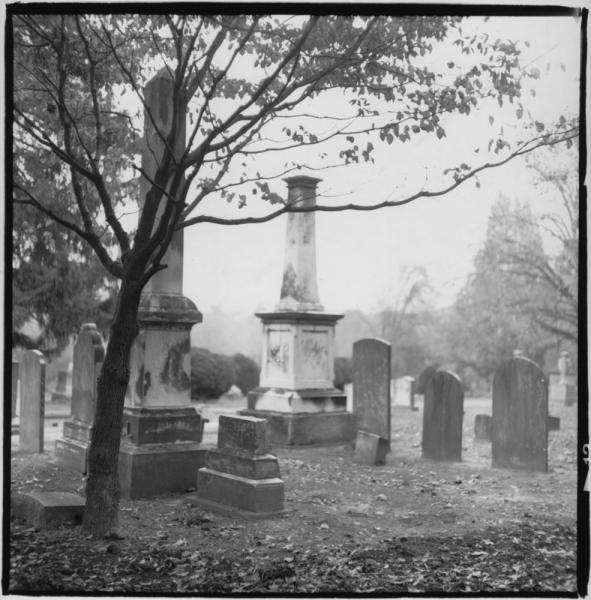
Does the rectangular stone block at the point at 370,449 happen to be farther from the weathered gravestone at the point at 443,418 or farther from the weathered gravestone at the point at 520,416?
the weathered gravestone at the point at 520,416

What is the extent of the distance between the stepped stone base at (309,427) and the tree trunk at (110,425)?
16.3ft

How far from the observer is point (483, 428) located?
1150 centimetres

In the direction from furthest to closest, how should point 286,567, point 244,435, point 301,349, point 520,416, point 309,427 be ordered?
point 301,349
point 309,427
point 520,416
point 244,435
point 286,567

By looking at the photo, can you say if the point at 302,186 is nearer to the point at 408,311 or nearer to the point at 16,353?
the point at 16,353

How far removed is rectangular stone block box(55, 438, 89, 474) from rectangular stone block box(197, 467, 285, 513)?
1.86m

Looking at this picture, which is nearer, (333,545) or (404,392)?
(333,545)

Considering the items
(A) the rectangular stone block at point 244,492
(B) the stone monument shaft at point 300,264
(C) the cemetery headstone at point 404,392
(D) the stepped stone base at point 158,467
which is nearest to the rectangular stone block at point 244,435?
(A) the rectangular stone block at point 244,492

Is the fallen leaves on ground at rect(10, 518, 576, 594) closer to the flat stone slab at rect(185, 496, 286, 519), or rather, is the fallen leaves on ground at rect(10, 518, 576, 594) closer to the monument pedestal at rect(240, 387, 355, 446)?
the flat stone slab at rect(185, 496, 286, 519)

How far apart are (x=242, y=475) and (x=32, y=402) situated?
4122 mm

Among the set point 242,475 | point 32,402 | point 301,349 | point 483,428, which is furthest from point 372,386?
point 32,402

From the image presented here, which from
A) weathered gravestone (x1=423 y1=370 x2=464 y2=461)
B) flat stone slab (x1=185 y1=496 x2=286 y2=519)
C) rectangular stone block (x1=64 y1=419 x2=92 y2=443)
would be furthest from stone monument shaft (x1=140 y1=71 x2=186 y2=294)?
weathered gravestone (x1=423 y1=370 x2=464 y2=461)

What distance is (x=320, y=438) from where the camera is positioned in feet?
33.5

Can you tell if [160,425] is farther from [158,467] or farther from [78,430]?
[78,430]

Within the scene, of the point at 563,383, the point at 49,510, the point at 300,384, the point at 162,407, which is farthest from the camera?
the point at 563,383
